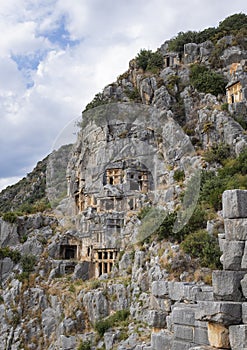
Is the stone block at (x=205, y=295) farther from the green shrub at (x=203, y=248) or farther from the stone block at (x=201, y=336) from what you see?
the green shrub at (x=203, y=248)

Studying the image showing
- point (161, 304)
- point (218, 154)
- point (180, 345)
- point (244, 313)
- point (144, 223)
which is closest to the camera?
point (244, 313)

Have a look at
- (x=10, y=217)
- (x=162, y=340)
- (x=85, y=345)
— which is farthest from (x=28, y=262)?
(x=162, y=340)

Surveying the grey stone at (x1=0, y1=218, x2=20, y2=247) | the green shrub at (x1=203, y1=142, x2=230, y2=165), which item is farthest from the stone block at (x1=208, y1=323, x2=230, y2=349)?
the grey stone at (x1=0, y1=218, x2=20, y2=247)

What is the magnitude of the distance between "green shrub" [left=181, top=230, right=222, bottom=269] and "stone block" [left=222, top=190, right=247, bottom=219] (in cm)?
1415

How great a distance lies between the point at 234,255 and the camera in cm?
981

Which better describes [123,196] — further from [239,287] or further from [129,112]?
[239,287]

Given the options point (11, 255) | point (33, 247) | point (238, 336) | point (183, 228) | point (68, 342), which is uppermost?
point (183, 228)

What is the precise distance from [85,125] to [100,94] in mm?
9110

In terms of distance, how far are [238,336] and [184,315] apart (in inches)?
113

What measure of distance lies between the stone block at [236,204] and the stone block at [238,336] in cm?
224

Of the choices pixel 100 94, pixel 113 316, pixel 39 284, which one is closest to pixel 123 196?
pixel 39 284

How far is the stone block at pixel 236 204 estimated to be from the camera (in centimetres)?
984

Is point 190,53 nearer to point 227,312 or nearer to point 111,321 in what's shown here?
point 111,321

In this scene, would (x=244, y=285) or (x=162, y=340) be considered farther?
(x=162, y=340)
